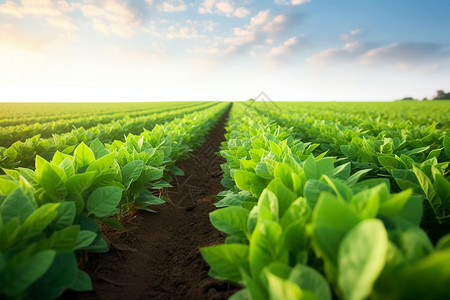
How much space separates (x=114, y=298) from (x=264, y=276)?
1415 millimetres

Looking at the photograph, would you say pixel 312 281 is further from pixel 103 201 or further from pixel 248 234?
pixel 103 201

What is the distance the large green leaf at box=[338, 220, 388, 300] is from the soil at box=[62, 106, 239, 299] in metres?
1.36

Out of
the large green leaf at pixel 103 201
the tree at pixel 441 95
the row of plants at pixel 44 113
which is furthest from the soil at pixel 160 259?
the tree at pixel 441 95

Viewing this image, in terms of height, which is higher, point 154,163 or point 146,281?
point 154,163

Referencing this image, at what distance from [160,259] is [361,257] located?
235cm

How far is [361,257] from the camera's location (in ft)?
2.41

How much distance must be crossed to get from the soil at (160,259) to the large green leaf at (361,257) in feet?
4.47

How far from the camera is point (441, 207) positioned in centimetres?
159

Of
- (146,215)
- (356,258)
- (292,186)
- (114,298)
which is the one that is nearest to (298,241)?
(356,258)

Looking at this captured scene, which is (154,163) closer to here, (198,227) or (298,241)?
(198,227)

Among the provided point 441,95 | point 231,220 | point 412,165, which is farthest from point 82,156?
point 441,95

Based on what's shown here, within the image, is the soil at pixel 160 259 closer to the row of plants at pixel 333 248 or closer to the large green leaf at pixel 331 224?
the row of plants at pixel 333 248

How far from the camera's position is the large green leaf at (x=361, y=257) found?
0.67 metres

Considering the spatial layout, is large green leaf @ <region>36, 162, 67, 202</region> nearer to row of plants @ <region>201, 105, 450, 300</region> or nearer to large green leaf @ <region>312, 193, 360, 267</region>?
row of plants @ <region>201, 105, 450, 300</region>
